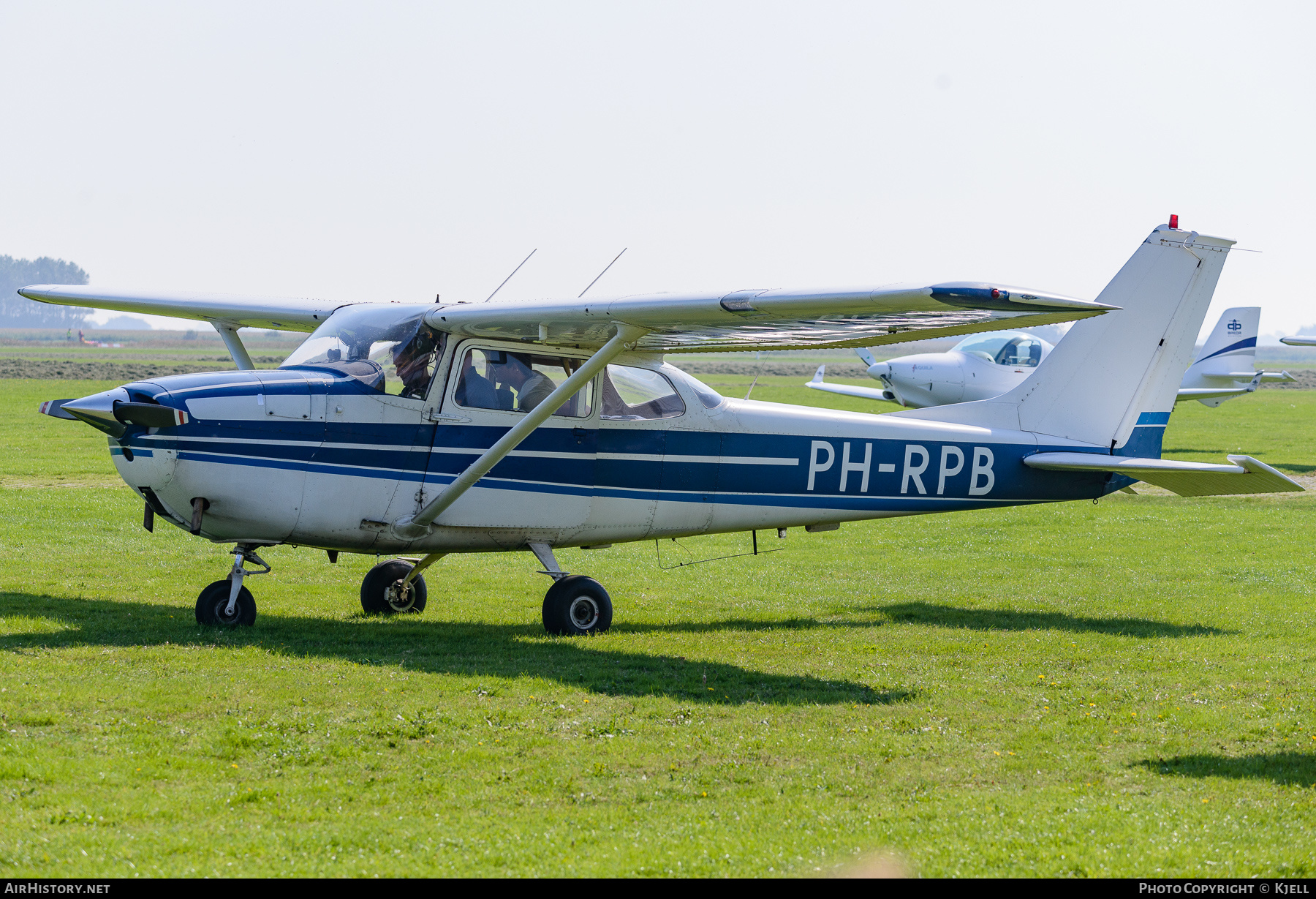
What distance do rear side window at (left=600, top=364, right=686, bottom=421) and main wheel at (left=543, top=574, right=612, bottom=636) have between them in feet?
4.91

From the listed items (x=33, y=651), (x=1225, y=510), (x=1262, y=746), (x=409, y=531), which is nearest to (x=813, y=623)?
(x=409, y=531)

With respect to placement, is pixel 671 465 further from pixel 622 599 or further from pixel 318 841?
pixel 318 841

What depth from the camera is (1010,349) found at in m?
28.2

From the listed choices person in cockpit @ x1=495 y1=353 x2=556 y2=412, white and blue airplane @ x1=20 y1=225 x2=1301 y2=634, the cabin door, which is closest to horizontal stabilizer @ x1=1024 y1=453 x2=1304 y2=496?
white and blue airplane @ x1=20 y1=225 x2=1301 y2=634

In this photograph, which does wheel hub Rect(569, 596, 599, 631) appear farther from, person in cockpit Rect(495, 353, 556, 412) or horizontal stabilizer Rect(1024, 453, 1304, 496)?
horizontal stabilizer Rect(1024, 453, 1304, 496)

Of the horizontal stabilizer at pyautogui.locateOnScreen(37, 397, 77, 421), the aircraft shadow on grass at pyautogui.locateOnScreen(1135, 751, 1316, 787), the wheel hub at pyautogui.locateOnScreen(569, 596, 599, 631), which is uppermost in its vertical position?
the horizontal stabilizer at pyautogui.locateOnScreen(37, 397, 77, 421)

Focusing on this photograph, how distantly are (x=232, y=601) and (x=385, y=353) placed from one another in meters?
2.32

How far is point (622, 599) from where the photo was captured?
1262 cm

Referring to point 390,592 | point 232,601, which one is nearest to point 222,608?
point 232,601

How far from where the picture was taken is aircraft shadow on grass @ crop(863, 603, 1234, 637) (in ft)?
35.6

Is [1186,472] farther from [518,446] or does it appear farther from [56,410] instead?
[56,410]

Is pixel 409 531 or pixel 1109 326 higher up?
pixel 1109 326

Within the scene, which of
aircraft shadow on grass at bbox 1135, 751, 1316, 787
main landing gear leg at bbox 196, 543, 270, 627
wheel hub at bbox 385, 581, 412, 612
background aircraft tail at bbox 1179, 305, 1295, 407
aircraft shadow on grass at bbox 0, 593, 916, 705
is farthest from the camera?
background aircraft tail at bbox 1179, 305, 1295, 407

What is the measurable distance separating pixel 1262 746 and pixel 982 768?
1763mm
